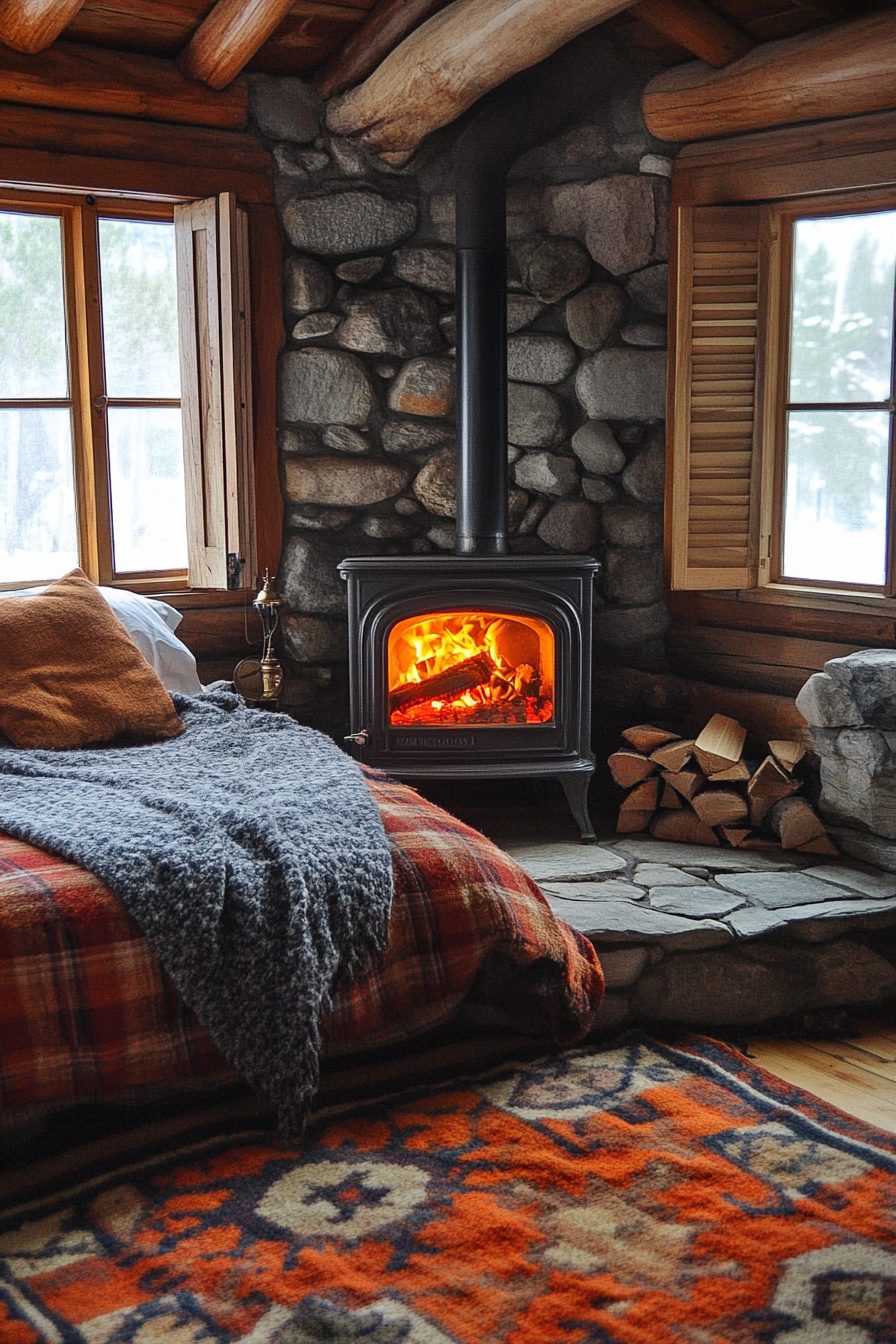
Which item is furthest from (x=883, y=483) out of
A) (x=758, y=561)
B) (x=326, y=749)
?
(x=326, y=749)

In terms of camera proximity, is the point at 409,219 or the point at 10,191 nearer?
the point at 10,191

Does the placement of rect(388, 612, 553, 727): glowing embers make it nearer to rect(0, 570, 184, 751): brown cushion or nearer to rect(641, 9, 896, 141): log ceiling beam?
rect(0, 570, 184, 751): brown cushion

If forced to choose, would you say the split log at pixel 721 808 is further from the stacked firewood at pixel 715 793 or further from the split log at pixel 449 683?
the split log at pixel 449 683

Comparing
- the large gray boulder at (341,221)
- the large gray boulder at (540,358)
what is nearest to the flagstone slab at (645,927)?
the large gray boulder at (540,358)

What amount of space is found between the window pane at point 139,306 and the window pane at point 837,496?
6.41 ft

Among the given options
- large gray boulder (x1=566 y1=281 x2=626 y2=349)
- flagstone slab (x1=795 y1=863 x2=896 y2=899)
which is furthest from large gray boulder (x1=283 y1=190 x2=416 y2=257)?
flagstone slab (x1=795 y1=863 x2=896 y2=899)

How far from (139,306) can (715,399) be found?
1799 millimetres

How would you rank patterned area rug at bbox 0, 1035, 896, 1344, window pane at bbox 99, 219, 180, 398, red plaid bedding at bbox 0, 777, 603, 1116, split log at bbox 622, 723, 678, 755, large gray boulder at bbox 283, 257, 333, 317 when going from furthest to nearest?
1. large gray boulder at bbox 283, 257, 333, 317
2. window pane at bbox 99, 219, 180, 398
3. split log at bbox 622, 723, 678, 755
4. red plaid bedding at bbox 0, 777, 603, 1116
5. patterned area rug at bbox 0, 1035, 896, 1344

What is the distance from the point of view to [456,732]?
3543mm

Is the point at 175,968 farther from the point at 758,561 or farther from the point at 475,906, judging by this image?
the point at 758,561

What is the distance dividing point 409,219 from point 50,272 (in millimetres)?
1110

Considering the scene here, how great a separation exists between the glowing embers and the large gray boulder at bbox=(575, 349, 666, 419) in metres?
0.79

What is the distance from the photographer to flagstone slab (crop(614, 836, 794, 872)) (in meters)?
3.27

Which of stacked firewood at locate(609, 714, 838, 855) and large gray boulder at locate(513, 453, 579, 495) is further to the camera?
large gray boulder at locate(513, 453, 579, 495)
